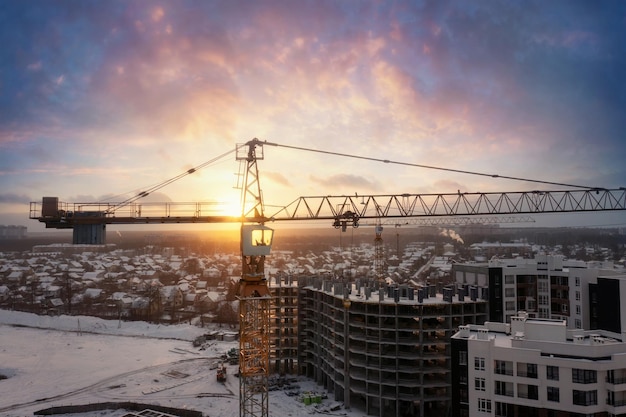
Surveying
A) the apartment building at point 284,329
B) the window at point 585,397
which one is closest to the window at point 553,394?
the window at point 585,397

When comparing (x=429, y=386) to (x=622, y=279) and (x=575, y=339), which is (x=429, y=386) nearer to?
(x=575, y=339)

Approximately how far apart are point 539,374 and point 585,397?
6.55 feet

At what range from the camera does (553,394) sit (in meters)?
20.9

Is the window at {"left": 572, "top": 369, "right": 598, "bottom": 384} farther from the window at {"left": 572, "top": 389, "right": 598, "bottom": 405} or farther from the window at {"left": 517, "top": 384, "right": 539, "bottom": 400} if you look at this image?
the window at {"left": 517, "top": 384, "right": 539, "bottom": 400}

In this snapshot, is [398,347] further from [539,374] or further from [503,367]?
[539,374]

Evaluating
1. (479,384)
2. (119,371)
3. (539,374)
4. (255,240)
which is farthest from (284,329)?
(539,374)

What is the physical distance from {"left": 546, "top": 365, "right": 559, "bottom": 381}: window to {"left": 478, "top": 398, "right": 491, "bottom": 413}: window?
10.3 feet

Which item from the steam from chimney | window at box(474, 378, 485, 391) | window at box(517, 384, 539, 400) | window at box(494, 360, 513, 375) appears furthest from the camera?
the steam from chimney

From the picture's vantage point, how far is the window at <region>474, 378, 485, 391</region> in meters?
22.5

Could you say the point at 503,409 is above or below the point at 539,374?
below

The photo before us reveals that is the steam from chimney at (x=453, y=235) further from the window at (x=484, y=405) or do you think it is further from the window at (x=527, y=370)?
the window at (x=527, y=370)

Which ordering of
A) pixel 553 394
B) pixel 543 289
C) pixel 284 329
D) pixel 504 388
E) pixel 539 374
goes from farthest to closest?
pixel 284 329 < pixel 543 289 < pixel 504 388 < pixel 539 374 < pixel 553 394

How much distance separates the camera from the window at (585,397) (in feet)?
66.7

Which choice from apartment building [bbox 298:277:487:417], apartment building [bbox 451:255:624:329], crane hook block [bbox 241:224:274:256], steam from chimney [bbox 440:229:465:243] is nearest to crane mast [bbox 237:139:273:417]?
crane hook block [bbox 241:224:274:256]
